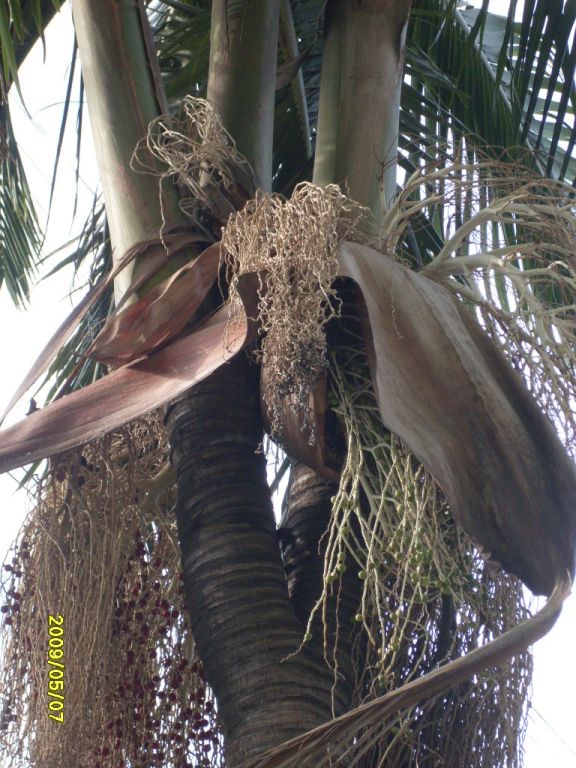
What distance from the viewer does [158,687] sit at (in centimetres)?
218

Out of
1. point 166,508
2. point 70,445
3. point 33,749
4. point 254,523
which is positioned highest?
point 70,445

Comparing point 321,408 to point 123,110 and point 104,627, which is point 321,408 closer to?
point 104,627

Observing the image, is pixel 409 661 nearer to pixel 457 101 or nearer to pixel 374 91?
pixel 374 91

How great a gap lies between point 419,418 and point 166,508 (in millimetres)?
793

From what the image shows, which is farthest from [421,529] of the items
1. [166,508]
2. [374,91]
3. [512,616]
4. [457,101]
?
[457,101]

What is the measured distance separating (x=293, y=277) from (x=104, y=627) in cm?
71

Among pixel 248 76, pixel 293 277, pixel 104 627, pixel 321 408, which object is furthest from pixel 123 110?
pixel 104 627

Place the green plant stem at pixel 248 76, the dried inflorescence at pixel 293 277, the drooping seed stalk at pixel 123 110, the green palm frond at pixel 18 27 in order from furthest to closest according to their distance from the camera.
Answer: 1. the green palm frond at pixel 18 27
2. the green plant stem at pixel 248 76
3. the drooping seed stalk at pixel 123 110
4. the dried inflorescence at pixel 293 277
